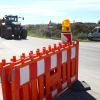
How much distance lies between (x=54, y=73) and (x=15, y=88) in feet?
7.50

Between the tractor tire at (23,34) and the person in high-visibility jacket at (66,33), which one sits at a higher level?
the person in high-visibility jacket at (66,33)

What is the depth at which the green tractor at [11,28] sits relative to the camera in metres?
42.3

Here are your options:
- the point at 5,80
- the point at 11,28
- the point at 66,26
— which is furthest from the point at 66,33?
the point at 11,28

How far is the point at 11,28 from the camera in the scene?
142 feet

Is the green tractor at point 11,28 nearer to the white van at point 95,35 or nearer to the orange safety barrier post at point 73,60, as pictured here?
the white van at point 95,35

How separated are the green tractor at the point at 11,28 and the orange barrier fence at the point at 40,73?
31805 mm

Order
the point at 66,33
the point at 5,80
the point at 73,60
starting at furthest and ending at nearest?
the point at 66,33 < the point at 73,60 < the point at 5,80

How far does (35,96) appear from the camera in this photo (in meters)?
7.86

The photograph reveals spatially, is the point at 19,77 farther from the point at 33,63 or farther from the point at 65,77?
the point at 65,77

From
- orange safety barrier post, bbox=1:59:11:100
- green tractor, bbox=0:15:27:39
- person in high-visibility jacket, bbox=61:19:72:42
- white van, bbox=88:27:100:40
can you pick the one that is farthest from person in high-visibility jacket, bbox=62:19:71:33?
white van, bbox=88:27:100:40

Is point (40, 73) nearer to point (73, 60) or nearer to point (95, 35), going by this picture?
point (73, 60)

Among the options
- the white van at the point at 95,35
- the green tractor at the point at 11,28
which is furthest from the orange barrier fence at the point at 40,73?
the white van at the point at 95,35

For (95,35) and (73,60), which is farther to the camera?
(95,35)

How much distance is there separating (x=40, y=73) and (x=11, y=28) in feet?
117
